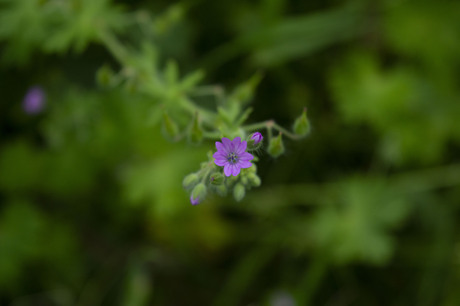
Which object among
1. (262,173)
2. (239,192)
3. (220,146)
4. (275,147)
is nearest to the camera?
(220,146)

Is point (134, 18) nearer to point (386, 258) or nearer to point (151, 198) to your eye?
point (151, 198)

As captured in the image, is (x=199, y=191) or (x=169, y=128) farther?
(x=169, y=128)

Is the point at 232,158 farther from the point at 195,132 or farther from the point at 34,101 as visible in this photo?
the point at 34,101

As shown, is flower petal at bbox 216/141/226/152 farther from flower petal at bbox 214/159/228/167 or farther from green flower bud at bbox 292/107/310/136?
green flower bud at bbox 292/107/310/136

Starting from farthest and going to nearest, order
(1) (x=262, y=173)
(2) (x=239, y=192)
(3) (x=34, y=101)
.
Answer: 1. (1) (x=262, y=173)
2. (3) (x=34, y=101)
3. (2) (x=239, y=192)

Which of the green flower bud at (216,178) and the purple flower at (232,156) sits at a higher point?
the purple flower at (232,156)

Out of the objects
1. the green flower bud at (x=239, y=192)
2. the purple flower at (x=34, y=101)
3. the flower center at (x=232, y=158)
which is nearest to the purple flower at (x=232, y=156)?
the flower center at (x=232, y=158)

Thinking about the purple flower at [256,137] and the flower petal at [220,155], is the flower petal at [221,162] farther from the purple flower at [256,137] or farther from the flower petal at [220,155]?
the purple flower at [256,137]

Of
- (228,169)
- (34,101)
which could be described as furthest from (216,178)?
(34,101)
